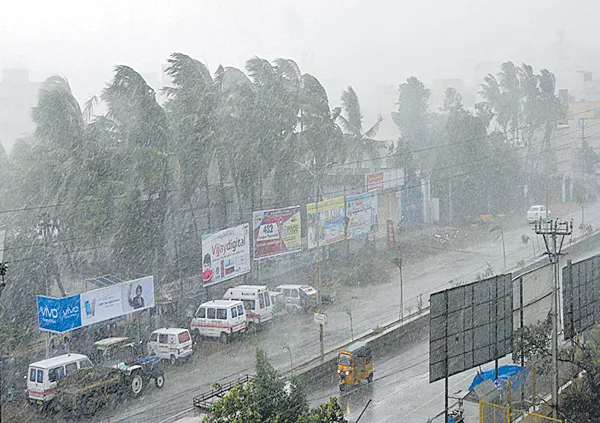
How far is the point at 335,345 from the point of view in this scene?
9727 millimetres

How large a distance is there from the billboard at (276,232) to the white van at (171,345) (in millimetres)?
3198

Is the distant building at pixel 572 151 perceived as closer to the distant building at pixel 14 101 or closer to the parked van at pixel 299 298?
the parked van at pixel 299 298

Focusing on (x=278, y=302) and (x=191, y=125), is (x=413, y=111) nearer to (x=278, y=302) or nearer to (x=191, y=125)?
(x=191, y=125)

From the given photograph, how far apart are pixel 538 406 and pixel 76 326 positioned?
5.29 metres

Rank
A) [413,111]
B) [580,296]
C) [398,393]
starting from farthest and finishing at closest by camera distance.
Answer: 1. [413,111]
2. [398,393]
3. [580,296]

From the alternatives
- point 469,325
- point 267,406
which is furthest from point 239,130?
point 267,406

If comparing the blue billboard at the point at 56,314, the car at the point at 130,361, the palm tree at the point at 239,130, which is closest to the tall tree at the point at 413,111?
the palm tree at the point at 239,130

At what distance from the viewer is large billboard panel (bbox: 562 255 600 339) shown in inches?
296

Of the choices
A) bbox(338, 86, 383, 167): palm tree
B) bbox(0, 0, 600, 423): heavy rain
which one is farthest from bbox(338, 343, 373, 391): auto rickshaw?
bbox(338, 86, 383, 167): palm tree

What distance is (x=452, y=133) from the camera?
70.9 ft

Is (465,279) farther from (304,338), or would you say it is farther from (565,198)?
(565,198)

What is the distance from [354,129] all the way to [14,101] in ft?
29.1

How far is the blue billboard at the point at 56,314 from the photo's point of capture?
8398mm

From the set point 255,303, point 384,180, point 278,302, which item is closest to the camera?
point 255,303
